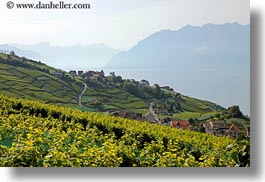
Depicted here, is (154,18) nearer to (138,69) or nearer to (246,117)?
(138,69)

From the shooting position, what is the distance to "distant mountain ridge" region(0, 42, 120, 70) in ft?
14.3

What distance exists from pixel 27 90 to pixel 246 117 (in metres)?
1.40

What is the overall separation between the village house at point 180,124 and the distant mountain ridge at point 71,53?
581 millimetres

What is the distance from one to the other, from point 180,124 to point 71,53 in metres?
0.83

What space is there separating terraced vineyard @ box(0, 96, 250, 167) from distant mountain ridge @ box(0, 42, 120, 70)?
0.30 metres

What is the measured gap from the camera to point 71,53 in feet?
14.3

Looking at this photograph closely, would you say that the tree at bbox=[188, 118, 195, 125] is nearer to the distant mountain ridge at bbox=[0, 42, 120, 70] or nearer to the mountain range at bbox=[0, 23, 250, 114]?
the mountain range at bbox=[0, 23, 250, 114]

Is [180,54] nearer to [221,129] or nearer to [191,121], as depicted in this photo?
[191,121]

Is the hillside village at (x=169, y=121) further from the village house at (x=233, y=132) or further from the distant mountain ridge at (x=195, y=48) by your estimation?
the distant mountain ridge at (x=195, y=48)

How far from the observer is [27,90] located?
440 centimetres

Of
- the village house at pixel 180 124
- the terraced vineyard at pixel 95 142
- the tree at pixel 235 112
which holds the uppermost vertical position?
the tree at pixel 235 112

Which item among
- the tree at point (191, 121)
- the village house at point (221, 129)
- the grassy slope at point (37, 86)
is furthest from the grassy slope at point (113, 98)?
the village house at point (221, 129)

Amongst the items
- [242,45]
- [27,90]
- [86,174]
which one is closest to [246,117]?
[242,45]

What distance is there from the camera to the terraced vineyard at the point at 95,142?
14.1 feet
